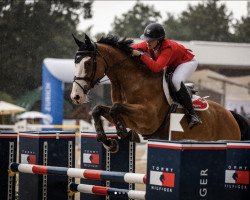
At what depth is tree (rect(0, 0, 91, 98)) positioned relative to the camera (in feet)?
110

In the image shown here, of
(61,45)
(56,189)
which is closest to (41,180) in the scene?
(56,189)

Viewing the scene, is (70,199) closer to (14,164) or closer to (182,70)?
(14,164)

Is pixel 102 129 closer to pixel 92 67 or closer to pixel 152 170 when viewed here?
pixel 92 67

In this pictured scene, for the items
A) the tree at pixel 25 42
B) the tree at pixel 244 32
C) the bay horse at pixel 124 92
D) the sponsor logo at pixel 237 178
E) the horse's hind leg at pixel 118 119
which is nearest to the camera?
the sponsor logo at pixel 237 178

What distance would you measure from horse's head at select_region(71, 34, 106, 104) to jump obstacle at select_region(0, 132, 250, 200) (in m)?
0.62

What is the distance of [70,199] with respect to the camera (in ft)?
22.7

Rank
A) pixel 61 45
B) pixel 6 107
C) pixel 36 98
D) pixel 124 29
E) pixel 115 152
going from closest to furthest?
pixel 115 152 < pixel 6 107 < pixel 36 98 < pixel 61 45 < pixel 124 29

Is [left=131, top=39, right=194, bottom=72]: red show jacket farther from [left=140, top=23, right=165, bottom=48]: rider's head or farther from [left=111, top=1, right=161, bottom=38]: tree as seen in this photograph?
[left=111, top=1, right=161, bottom=38]: tree

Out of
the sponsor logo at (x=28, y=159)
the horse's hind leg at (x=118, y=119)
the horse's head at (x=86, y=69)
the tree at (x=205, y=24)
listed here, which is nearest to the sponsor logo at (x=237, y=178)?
the horse's hind leg at (x=118, y=119)

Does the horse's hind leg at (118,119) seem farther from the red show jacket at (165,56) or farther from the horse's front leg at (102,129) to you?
the red show jacket at (165,56)

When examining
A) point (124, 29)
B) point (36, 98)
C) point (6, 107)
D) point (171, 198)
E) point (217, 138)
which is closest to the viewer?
point (171, 198)

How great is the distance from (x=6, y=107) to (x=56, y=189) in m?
14.3

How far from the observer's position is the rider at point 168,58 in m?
6.73

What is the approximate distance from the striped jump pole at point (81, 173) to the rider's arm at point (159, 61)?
4.18 ft
